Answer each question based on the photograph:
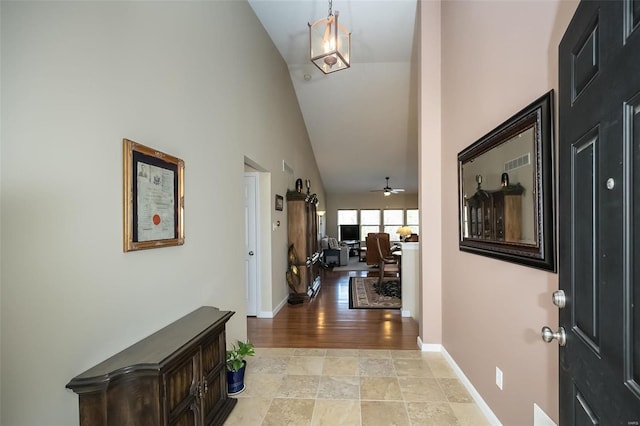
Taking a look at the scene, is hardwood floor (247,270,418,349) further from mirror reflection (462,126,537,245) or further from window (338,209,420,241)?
window (338,209,420,241)

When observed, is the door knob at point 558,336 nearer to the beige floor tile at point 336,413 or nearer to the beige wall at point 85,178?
the beige floor tile at point 336,413

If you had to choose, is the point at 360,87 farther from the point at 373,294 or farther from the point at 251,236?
the point at 373,294

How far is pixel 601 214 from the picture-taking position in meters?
0.69

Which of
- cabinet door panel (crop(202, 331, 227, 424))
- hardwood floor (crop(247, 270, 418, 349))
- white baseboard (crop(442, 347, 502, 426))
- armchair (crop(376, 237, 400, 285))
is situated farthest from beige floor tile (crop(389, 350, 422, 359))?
armchair (crop(376, 237, 400, 285))

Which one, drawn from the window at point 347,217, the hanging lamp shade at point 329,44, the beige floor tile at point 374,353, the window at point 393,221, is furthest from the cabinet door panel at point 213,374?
the window at point 393,221

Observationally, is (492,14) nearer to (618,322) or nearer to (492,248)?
(492,248)

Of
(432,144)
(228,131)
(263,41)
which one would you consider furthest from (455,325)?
(263,41)

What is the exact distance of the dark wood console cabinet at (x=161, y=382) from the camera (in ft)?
3.93

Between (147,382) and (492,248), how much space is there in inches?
79.4

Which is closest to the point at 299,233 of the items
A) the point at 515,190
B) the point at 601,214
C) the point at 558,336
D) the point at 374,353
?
the point at 374,353

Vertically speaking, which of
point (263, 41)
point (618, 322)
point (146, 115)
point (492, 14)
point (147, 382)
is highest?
point (263, 41)

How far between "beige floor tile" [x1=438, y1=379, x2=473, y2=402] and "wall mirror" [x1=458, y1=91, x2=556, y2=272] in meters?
1.08

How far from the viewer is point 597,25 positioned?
70 centimetres

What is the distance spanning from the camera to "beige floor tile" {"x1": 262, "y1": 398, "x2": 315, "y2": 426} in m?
1.90
